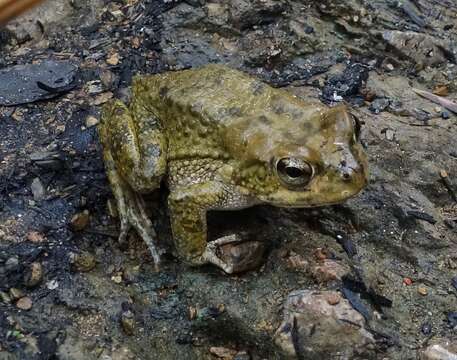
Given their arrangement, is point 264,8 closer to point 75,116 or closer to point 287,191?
point 75,116

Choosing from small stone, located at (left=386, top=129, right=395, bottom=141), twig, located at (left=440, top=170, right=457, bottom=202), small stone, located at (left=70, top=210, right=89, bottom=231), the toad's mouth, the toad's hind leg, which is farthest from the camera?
small stone, located at (left=386, top=129, right=395, bottom=141)

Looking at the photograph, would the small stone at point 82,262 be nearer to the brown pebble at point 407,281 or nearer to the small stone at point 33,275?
the small stone at point 33,275

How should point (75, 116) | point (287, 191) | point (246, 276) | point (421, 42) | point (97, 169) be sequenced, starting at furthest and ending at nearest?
point (421, 42) → point (75, 116) → point (97, 169) → point (246, 276) → point (287, 191)

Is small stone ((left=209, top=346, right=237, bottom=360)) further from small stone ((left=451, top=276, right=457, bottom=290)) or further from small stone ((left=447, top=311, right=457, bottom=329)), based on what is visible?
small stone ((left=451, top=276, right=457, bottom=290))

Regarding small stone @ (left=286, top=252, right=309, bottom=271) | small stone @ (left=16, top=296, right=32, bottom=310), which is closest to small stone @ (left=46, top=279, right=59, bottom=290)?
small stone @ (left=16, top=296, right=32, bottom=310)

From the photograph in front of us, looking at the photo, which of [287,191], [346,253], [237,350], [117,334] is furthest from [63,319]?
[346,253]
